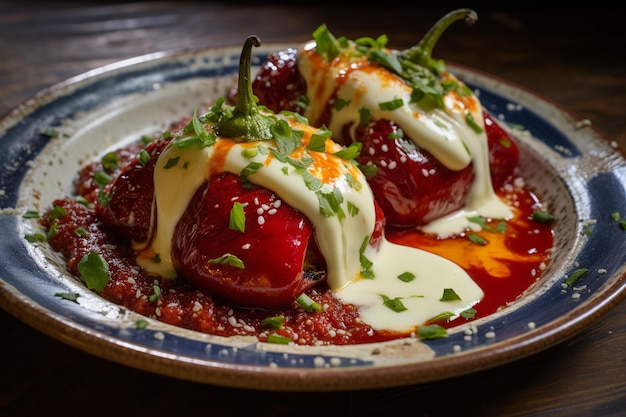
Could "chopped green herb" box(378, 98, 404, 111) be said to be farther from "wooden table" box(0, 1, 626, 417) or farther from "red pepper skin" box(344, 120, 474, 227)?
"wooden table" box(0, 1, 626, 417)

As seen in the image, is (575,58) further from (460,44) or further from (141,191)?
(141,191)

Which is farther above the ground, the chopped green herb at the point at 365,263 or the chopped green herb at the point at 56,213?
the chopped green herb at the point at 365,263

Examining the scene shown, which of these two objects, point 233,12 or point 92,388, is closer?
point 92,388

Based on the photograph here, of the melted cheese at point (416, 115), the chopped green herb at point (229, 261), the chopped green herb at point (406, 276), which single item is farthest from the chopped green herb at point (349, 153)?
the chopped green herb at point (229, 261)

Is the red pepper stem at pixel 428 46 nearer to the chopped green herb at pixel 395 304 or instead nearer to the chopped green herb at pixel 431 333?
the chopped green herb at pixel 395 304

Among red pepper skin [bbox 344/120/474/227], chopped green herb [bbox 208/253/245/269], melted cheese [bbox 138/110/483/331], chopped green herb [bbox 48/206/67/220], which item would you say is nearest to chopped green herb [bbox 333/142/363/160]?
melted cheese [bbox 138/110/483/331]

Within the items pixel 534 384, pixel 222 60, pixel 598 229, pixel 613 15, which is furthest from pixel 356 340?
pixel 613 15

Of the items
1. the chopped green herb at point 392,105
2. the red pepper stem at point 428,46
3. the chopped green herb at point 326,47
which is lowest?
the chopped green herb at point 392,105
